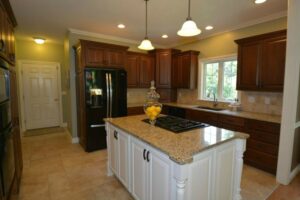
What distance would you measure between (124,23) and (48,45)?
322cm

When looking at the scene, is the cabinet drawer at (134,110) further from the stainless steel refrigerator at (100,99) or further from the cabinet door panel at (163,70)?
the cabinet door panel at (163,70)

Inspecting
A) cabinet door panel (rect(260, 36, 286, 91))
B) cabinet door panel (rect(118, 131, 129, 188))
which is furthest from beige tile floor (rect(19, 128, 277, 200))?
cabinet door panel (rect(260, 36, 286, 91))

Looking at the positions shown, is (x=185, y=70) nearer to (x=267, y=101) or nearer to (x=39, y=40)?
(x=267, y=101)

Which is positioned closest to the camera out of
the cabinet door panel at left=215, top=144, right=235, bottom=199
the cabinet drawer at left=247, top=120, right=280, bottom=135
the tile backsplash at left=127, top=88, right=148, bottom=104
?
the cabinet door panel at left=215, top=144, right=235, bottom=199

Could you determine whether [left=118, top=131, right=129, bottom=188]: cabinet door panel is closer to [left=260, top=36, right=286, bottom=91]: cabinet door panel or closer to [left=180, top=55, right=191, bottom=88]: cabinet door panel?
[left=260, top=36, right=286, bottom=91]: cabinet door panel

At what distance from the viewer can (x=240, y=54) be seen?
329 cm

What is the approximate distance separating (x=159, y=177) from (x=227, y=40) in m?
3.57

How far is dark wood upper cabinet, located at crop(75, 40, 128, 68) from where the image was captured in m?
3.52

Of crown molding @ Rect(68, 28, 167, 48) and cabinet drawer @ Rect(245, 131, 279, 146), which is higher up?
crown molding @ Rect(68, 28, 167, 48)

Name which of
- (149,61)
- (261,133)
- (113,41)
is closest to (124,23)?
(113,41)

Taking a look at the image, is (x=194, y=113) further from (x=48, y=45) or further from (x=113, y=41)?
(x=48, y=45)

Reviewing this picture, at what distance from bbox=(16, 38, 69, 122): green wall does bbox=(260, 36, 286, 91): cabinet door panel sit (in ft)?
15.8

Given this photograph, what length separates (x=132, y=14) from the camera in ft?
10.1

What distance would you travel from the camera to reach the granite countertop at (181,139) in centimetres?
131
